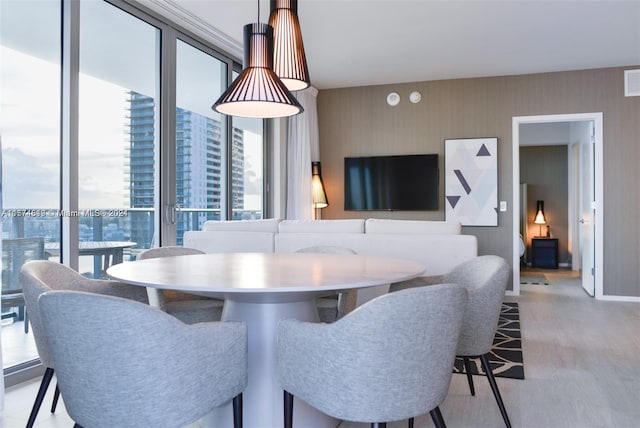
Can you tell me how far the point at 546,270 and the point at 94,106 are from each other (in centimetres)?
747

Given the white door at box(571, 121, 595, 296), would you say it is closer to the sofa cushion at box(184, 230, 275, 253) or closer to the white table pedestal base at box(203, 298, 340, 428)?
the sofa cushion at box(184, 230, 275, 253)

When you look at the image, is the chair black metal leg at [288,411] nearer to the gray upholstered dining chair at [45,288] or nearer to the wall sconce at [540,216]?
the gray upholstered dining chair at [45,288]

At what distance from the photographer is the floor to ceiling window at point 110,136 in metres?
2.85

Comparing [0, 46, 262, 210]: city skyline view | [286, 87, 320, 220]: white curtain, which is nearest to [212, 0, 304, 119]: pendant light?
[0, 46, 262, 210]: city skyline view

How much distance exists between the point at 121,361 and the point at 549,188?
367 inches

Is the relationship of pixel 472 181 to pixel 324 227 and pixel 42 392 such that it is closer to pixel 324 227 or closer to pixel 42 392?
pixel 324 227

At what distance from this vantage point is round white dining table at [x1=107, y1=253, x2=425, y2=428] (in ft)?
5.40

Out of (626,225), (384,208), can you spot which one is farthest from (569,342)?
(384,208)

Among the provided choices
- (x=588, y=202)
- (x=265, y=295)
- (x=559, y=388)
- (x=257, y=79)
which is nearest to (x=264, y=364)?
(x=265, y=295)

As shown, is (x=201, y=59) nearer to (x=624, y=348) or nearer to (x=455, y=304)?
(x=455, y=304)

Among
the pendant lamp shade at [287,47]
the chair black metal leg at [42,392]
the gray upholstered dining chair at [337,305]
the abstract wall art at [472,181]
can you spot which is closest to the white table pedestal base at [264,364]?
the gray upholstered dining chair at [337,305]

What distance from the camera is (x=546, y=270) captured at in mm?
8055

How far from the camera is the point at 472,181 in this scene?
595 centimetres

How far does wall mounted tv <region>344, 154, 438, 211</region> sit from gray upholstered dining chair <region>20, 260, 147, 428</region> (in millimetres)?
4435
